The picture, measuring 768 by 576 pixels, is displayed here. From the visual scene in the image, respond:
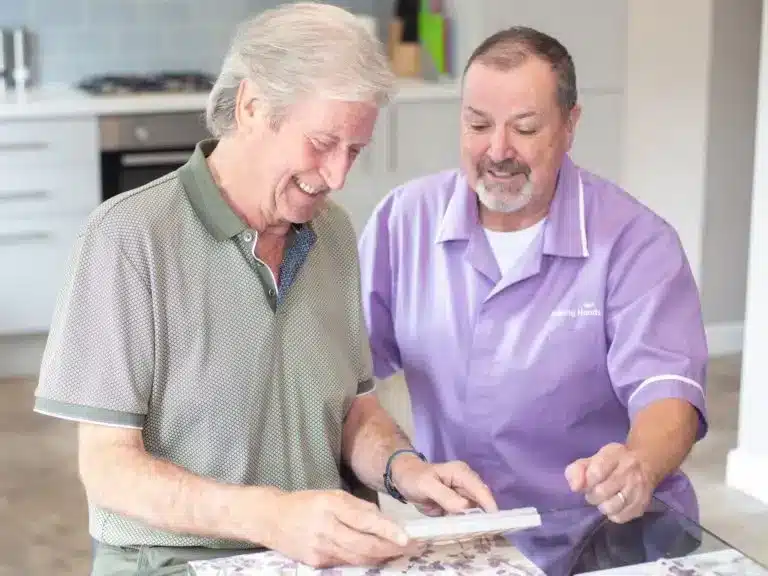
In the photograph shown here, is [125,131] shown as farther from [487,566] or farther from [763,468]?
[487,566]

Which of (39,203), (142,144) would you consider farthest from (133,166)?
(39,203)

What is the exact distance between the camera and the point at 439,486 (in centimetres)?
163

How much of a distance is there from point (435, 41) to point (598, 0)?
2.06 ft

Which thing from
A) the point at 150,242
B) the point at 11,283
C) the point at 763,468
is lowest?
the point at 763,468

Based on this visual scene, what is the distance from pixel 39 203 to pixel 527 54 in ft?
8.91

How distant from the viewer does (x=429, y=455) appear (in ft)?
6.82

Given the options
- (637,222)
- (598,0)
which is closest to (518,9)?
(598,0)

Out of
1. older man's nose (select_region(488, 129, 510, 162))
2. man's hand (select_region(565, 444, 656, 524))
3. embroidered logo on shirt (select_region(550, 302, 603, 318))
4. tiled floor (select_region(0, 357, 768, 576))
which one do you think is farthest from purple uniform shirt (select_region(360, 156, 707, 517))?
tiled floor (select_region(0, 357, 768, 576))

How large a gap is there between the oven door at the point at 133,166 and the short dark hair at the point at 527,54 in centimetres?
251

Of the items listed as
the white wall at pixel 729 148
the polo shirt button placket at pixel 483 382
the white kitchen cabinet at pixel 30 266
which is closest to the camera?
the polo shirt button placket at pixel 483 382

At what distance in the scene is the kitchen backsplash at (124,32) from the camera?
4.66 meters

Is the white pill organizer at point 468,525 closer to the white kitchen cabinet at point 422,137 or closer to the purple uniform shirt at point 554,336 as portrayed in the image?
the purple uniform shirt at point 554,336

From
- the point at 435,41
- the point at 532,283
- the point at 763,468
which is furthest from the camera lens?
the point at 435,41

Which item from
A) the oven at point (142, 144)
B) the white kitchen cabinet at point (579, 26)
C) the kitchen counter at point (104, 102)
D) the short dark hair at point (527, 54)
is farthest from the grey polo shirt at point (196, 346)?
the white kitchen cabinet at point (579, 26)
